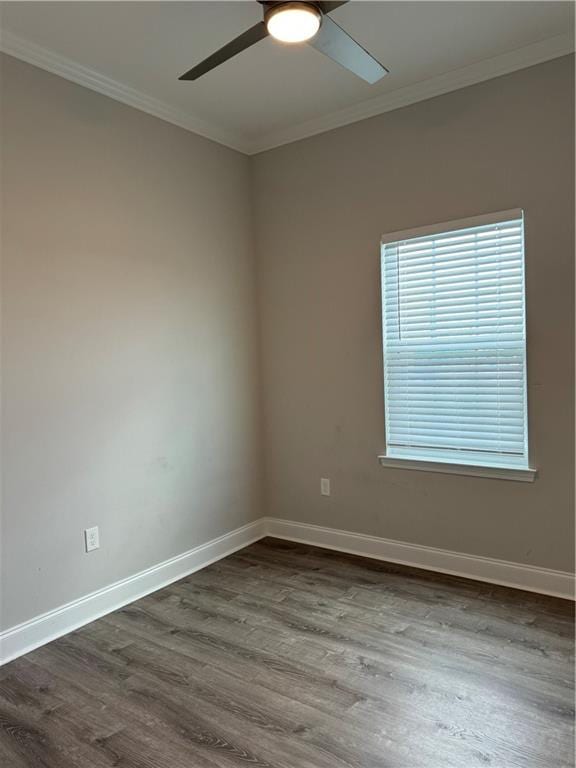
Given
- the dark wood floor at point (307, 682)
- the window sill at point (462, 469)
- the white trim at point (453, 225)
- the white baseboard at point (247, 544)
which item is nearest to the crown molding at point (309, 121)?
the white trim at point (453, 225)

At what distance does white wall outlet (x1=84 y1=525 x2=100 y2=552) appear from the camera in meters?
2.86

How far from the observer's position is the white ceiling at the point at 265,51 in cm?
242

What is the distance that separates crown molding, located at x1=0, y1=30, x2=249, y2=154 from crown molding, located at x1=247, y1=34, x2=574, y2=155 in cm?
41

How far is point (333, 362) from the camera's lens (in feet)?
12.0

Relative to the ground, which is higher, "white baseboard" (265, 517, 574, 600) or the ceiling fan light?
the ceiling fan light

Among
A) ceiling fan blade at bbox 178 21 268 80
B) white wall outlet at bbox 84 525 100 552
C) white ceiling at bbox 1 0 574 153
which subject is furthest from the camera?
white wall outlet at bbox 84 525 100 552

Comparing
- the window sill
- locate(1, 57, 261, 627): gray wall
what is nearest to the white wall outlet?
locate(1, 57, 261, 627): gray wall

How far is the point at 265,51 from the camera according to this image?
274 cm

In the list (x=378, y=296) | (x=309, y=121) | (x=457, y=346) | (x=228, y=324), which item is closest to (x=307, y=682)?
(x=457, y=346)

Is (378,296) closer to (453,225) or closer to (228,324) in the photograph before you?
(453,225)

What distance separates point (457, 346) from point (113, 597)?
7.82 feet

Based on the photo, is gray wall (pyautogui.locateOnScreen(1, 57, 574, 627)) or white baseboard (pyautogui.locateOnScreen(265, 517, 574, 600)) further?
white baseboard (pyautogui.locateOnScreen(265, 517, 574, 600))

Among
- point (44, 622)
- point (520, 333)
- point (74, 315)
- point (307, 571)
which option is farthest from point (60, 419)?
point (520, 333)

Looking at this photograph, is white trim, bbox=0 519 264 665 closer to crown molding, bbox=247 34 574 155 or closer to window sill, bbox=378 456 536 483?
window sill, bbox=378 456 536 483
